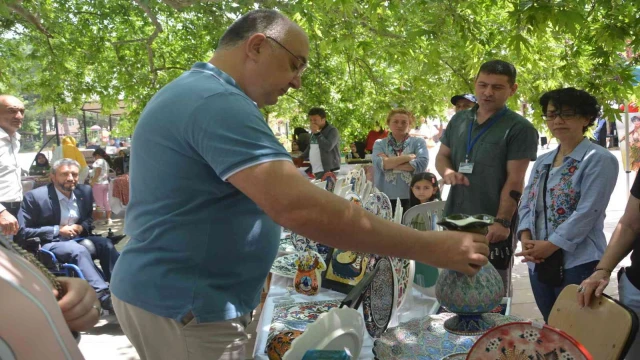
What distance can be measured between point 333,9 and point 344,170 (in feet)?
11.4

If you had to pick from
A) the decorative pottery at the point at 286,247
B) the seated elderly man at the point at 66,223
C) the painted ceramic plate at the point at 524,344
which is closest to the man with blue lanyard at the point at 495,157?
the decorative pottery at the point at 286,247

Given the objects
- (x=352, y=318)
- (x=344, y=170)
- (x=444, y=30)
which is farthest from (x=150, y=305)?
(x=344, y=170)

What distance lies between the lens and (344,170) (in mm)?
9039

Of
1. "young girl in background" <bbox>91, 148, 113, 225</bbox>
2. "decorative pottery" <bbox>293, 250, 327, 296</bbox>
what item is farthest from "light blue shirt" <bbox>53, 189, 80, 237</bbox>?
"young girl in background" <bbox>91, 148, 113, 225</bbox>

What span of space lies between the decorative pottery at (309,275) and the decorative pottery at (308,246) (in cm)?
36

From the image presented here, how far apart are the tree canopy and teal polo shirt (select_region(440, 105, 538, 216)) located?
2.25 feet

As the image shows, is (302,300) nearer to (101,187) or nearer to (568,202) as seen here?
(568,202)

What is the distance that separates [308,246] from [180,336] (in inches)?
75.3

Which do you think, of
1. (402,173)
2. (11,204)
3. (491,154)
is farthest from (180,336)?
(11,204)

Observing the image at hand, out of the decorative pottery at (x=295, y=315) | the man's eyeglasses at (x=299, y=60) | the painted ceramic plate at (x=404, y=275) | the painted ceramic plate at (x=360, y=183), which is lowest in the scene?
the decorative pottery at (x=295, y=315)

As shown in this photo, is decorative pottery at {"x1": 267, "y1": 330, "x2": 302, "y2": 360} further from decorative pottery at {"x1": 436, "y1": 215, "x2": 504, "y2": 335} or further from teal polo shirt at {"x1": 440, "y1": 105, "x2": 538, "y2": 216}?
teal polo shirt at {"x1": 440, "y1": 105, "x2": 538, "y2": 216}

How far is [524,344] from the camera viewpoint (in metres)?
1.35

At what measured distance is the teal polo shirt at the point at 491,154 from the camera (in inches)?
126

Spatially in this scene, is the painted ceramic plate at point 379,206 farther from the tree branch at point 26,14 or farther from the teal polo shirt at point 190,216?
the tree branch at point 26,14
